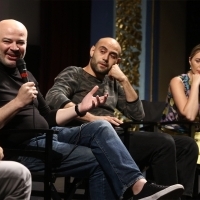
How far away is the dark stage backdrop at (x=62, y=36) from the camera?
603cm

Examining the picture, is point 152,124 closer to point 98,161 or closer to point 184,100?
point 184,100

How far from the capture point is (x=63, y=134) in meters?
2.99

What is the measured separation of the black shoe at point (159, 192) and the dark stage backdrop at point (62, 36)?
3523 mm

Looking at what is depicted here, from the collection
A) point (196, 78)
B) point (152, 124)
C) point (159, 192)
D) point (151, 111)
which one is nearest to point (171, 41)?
point (151, 111)

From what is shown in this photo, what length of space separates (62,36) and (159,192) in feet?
12.5

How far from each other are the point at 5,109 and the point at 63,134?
498mm

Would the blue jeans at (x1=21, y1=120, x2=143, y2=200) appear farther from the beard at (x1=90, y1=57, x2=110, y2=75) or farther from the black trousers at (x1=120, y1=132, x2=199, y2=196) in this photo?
the beard at (x1=90, y1=57, x2=110, y2=75)

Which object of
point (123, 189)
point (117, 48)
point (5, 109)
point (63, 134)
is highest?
point (117, 48)

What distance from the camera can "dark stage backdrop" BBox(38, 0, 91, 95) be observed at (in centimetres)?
603

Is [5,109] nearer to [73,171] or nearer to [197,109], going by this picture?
[73,171]

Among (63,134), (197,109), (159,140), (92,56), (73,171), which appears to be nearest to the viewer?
(73,171)

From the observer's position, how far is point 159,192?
2.61 m

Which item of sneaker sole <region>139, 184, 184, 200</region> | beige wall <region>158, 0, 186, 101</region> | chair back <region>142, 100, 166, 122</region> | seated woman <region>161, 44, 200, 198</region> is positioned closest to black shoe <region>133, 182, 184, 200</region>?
sneaker sole <region>139, 184, 184, 200</region>

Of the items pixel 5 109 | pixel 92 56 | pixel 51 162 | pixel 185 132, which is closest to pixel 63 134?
pixel 51 162
